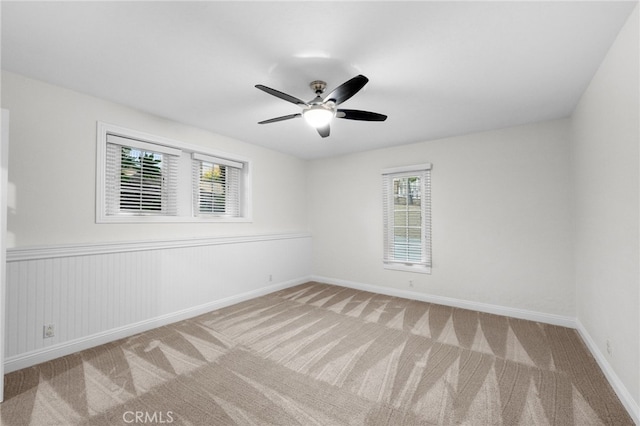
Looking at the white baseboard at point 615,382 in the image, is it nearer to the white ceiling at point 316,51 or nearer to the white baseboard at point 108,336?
the white ceiling at point 316,51

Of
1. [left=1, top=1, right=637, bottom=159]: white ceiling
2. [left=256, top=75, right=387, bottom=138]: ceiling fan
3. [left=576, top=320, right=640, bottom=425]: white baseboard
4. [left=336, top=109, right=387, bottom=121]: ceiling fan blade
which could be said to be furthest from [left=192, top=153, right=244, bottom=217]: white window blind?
[left=576, top=320, right=640, bottom=425]: white baseboard

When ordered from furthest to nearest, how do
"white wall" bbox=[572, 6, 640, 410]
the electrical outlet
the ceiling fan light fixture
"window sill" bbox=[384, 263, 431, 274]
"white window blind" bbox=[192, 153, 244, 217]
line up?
"window sill" bbox=[384, 263, 431, 274]
"white window blind" bbox=[192, 153, 244, 217]
the electrical outlet
the ceiling fan light fixture
"white wall" bbox=[572, 6, 640, 410]

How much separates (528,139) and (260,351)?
165 inches

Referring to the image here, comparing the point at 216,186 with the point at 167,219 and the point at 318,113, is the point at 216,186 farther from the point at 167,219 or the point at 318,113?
the point at 318,113

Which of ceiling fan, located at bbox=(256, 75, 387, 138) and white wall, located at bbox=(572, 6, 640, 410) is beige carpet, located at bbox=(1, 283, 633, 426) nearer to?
white wall, located at bbox=(572, 6, 640, 410)

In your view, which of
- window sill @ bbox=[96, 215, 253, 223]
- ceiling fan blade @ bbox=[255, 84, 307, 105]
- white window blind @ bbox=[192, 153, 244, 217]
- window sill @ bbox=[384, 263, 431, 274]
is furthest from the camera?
window sill @ bbox=[384, 263, 431, 274]

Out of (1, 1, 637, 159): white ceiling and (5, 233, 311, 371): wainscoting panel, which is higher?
(1, 1, 637, 159): white ceiling

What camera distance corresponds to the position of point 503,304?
3.83 metres

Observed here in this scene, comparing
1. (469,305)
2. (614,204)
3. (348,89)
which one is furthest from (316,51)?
(469,305)

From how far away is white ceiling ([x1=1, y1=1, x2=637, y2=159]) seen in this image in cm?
169

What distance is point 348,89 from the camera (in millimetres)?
2131

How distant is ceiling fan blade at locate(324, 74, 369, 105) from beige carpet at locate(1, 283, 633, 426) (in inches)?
91.3

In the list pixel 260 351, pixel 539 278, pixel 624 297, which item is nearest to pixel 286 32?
pixel 260 351

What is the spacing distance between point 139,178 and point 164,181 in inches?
12.0
